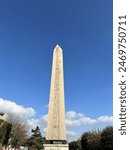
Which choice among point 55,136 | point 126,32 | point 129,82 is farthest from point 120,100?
point 55,136

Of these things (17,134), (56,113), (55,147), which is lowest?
(55,147)

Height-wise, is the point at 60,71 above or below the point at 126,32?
above

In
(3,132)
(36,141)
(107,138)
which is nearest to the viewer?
(107,138)

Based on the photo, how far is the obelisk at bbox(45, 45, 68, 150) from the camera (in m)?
15.9

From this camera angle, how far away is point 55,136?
1586 cm

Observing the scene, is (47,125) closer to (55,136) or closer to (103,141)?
(55,136)

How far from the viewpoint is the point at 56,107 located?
16.3 m

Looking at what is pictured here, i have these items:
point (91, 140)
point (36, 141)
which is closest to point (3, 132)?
point (91, 140)

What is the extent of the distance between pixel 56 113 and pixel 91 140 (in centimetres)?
4435

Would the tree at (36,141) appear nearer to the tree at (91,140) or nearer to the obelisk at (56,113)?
the tree at (91,140)

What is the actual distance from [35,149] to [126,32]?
2935 inches

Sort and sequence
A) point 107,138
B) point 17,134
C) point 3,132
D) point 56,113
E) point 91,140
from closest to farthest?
point 56,113, point 107,138, point 3,132, point 91,140, point 17,134

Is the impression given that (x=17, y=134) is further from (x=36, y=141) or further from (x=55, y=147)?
(x=55, y=147)

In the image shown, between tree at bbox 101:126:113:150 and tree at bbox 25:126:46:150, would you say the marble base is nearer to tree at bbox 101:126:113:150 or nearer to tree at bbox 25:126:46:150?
tree at bbox 101:126:113:150
